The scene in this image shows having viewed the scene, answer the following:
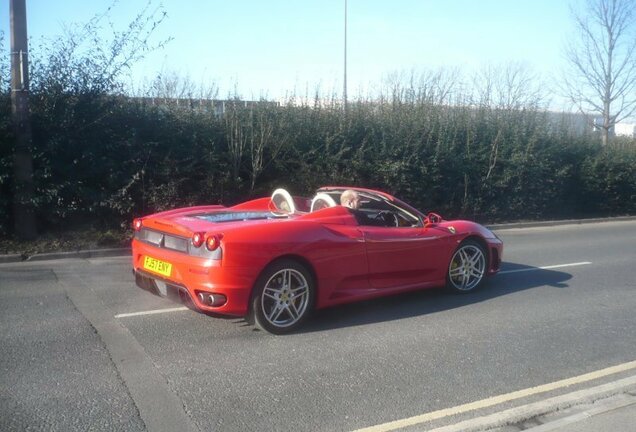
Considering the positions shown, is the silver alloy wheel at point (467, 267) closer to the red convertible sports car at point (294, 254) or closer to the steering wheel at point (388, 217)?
the red convertible sports car at point (294, 254)

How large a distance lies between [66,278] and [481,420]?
6049 mm

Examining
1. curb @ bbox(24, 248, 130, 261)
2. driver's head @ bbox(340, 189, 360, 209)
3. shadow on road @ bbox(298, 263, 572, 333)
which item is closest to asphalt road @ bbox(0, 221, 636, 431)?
shadow on road @ bbox(298, 263, 572, 333)

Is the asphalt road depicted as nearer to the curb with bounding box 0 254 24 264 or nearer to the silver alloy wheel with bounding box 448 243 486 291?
the silver alloy wheel with bounding box 448 243 486 291

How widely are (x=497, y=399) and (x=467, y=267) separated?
10.6ft

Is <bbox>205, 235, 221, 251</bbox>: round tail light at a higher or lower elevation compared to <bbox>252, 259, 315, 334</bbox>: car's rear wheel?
higher

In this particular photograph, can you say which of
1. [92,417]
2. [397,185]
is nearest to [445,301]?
[92,417]

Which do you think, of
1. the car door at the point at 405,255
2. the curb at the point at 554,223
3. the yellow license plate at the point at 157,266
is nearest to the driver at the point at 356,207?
the car door at the point at 405,255

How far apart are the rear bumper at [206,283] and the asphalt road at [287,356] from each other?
334mm

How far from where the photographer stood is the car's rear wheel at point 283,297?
17.6 ft

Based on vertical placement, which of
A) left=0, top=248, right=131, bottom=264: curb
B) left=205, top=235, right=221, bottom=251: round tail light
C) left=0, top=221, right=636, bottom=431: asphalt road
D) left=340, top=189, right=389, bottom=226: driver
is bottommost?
left=0, top=221, right=636, bottom=431: asphalt road

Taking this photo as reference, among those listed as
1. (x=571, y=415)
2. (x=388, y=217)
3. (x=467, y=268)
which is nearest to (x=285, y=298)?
(x=388, y=217)

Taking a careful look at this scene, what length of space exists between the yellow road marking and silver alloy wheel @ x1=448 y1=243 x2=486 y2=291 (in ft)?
7.93

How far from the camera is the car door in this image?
618 centimetres

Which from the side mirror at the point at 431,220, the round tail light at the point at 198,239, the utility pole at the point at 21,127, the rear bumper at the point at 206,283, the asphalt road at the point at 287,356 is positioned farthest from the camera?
the utility pole at the point at 21,127
